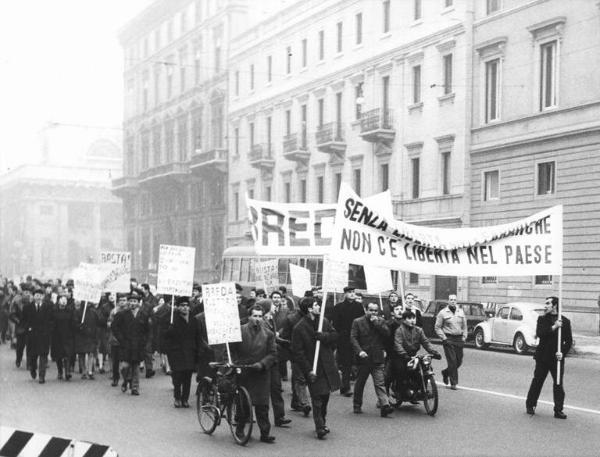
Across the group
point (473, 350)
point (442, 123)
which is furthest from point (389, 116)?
point (473, 350)

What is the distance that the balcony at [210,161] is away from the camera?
6216cm

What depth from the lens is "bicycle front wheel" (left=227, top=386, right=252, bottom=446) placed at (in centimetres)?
1125

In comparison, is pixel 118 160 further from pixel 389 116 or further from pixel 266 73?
pixel 389 116

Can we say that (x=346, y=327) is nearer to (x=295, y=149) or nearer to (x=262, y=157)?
(x=295, y=149)

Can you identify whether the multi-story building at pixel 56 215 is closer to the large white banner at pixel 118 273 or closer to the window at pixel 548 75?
the window at pixel 548 75

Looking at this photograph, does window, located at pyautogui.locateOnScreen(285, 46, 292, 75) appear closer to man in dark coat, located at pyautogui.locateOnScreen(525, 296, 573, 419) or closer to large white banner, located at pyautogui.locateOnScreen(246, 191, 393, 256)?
large white banner, located at pyautogui.locateOnScreen(246, 191, 393, 256)

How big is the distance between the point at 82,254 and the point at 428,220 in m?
69.6

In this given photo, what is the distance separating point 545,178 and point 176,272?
66.2 ft

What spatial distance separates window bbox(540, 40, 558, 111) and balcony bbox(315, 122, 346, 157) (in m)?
14.2

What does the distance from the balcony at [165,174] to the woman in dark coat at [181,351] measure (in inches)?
2106

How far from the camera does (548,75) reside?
34.5m

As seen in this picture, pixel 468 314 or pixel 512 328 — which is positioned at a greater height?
pixel 468 314

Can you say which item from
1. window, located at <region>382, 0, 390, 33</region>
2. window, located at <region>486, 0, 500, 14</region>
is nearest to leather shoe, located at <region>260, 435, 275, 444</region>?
window, located at <region>486, 0, 500, 14</region>

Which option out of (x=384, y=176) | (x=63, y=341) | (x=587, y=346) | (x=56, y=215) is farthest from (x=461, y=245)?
(x=56, y=215)
